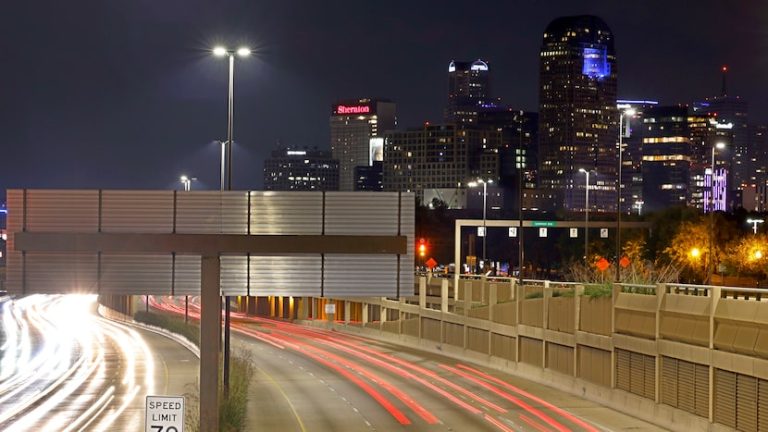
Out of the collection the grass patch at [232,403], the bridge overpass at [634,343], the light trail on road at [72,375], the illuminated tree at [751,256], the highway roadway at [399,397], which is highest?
the illuminated tree at [751,256]

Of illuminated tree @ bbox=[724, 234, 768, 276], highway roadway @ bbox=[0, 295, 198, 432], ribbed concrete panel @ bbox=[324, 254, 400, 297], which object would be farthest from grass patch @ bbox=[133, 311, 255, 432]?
illuminated tree @ bbox=[724, 234, 768, 276]

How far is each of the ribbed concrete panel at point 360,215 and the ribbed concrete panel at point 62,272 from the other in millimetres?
4999

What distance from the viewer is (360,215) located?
2452cm

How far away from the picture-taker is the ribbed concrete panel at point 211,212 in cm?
2425

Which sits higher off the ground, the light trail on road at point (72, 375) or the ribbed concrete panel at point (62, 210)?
the ribbed concrete panel at point (62, 210)

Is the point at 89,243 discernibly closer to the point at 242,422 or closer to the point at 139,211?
the point at 139,211

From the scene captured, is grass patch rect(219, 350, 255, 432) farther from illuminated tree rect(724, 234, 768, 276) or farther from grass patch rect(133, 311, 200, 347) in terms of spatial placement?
illuminated tree rect(724, 234, 768, 276)

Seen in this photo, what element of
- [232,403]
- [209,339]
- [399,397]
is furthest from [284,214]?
[399,397]

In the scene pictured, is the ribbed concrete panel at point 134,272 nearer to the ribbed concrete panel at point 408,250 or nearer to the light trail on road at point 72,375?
the ribbed concrete panel at point 408,250

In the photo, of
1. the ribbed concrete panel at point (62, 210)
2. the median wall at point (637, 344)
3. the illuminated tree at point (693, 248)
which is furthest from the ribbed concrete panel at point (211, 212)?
the illuminated tree at point (693, 248)

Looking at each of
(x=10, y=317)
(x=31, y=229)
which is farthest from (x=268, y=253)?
(x=10, y=317)

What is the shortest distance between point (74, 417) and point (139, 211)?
1057 inches

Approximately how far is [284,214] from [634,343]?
75.0 feet

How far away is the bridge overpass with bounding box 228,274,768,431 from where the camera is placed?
3519 cm
